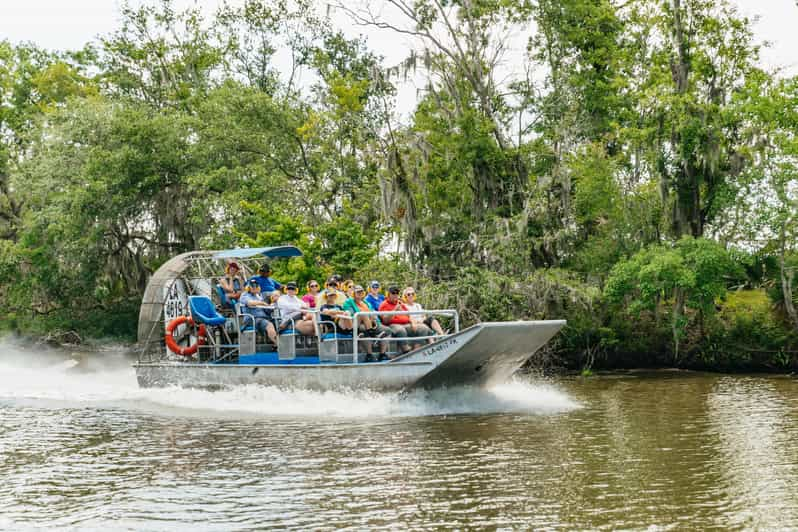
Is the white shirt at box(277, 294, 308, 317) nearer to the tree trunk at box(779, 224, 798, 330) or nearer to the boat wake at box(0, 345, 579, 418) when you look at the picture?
the boat wake at box(0, 345, 579, 418)

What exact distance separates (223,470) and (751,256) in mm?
17324

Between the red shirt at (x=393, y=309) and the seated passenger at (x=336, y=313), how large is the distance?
734 mm

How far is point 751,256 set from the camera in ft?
77.6

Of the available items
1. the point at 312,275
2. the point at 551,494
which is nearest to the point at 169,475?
the point at 551,494

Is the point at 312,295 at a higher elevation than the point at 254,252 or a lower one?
lower

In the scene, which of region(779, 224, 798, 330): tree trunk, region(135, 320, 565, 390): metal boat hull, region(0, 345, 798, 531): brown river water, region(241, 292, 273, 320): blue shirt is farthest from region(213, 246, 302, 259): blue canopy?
region(779, 224, 798, 330): tree trunk

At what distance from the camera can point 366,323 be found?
16250 mm

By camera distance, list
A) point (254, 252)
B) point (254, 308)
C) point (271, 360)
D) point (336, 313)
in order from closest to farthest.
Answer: point (336, 313)
point (271, 360)
point (254, 308)
point (254, 252)

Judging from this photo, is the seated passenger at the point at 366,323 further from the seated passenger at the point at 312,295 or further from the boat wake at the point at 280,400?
the boat wake at the point at 280,400

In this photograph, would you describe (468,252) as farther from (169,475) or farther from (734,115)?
(169,475)

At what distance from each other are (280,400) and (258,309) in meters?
1.92

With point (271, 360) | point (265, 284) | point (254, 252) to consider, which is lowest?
point (271, 360)

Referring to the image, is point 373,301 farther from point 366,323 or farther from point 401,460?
point 401,460

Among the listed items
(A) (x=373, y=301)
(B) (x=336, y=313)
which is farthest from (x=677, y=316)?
(B) (x=336, y=313)
